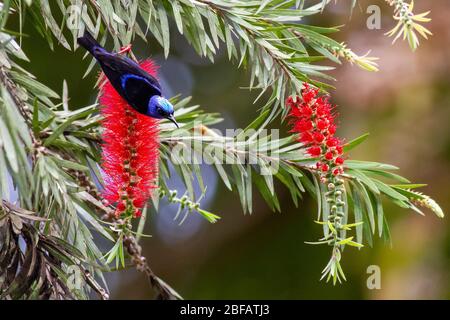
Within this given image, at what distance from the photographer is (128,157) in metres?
0.94

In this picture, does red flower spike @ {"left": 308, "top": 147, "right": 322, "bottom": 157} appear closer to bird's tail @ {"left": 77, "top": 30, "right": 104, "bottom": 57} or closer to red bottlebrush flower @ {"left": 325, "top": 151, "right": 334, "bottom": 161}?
red bottlebrush flower @ {"left": 325, "top": 151, "right": 334, "bottom": 161}

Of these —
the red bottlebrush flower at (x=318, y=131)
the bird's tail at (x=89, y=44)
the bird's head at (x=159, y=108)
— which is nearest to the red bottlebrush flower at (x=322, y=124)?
the red bottlebrush flower at (x=318, y=131)

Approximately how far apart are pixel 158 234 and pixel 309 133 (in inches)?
114

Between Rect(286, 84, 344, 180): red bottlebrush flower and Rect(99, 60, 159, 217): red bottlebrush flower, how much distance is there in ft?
0.66

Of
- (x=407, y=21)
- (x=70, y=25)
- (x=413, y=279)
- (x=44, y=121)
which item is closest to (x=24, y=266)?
(x=44, y=121)

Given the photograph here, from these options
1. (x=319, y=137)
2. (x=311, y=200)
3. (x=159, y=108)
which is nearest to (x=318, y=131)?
(x=319, y=137)

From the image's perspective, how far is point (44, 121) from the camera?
3.32 ft

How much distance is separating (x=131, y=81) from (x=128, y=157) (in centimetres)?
10

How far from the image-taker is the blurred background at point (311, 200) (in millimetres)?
2908

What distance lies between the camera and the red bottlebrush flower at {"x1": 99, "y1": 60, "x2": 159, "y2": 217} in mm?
920

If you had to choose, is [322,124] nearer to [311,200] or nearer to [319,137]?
[319,137]

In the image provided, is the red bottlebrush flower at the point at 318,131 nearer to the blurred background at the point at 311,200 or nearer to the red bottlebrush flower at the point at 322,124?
the red bottlebrush flower at the point at 322,124

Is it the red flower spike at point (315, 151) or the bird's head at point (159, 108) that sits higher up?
the bird's head at point (159, 108)

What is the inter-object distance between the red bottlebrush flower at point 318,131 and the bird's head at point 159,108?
0.17m
